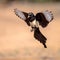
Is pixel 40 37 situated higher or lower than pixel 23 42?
lower

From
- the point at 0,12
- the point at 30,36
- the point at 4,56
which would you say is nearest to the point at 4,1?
the point at 0,12

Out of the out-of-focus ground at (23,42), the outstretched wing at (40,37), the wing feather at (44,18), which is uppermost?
the out-of-focus ground at (23,42)

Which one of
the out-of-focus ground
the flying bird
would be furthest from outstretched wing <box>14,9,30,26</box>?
the out-of-focus ground

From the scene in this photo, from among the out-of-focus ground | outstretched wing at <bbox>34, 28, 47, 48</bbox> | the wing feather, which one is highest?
the out-of-focus ground

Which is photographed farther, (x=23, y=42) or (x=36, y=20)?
(x=23, y=42)

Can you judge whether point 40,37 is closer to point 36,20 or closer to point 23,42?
point 36,20

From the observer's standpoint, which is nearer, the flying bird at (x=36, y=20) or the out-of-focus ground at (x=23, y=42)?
the flying bird at (x=36, y=20)

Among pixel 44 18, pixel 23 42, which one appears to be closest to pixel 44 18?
pixel 44 18

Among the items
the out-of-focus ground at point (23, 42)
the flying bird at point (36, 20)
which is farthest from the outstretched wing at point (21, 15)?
the out-of-focus ground at point (23, 42)

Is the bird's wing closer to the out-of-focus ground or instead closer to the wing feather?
the wing feather

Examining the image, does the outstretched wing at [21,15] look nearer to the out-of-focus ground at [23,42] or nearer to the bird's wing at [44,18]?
the bird's wing at [44,18]
